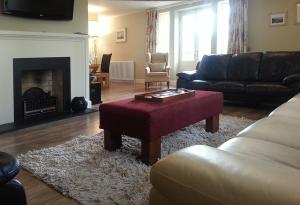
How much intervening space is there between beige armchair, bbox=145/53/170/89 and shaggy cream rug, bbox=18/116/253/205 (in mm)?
4131

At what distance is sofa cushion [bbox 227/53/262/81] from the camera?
4.79 meters

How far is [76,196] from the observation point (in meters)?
1.74

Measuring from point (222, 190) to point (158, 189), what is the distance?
269 millimetres

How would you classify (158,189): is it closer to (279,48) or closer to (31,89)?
(31,89)

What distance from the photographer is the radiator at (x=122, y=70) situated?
346 inches

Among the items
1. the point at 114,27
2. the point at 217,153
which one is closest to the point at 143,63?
the point at 114,27

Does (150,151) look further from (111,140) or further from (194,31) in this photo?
(194,31)

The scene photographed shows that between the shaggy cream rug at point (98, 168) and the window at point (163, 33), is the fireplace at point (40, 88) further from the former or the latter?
the window at point (163, 33)

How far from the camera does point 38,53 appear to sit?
3744 mm

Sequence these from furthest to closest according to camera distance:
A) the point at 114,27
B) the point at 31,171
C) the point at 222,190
Answer: the point at 114,27 → the point at 31,171 → the point at 222,190

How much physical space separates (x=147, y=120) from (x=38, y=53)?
7.73 feet

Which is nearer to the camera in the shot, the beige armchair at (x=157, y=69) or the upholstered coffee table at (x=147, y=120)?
the upholstered coffee table at (x=147, y=120)

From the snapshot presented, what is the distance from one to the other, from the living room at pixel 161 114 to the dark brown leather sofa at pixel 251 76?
0.02 meters

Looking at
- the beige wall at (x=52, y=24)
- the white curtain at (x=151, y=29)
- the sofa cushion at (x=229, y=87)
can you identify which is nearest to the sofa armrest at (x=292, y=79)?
the sofa cushion at (x=229, y=87)
